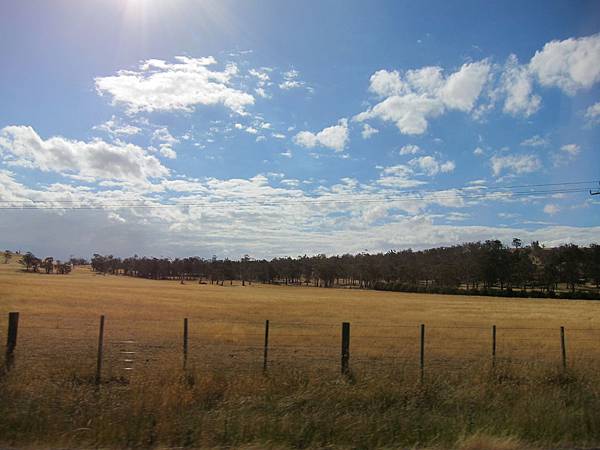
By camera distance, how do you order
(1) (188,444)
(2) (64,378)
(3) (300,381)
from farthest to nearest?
(2) (64,378), (3) (300,381), (1) (188,444)

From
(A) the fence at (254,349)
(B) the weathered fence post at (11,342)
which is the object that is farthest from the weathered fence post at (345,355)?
(B) the weathered fence post at (11,342)

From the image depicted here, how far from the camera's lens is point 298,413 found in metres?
7.48

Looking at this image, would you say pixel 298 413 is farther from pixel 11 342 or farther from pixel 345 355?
pixel 11 342

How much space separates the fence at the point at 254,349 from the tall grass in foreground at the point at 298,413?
2500 millimetres

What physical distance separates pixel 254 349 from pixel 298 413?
52.3 ft

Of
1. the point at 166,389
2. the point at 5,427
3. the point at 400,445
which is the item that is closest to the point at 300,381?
the point at 166,389

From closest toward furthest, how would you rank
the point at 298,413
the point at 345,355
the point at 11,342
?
the point at 298,413
the point at 11,342
the point at 345,355

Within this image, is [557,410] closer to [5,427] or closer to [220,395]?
[220,395]

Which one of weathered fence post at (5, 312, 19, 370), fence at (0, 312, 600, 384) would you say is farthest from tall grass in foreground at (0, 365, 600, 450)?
fence at (0, 312, 600, 384)

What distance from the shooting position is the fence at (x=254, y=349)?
1457 centimetres

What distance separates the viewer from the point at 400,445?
645cm

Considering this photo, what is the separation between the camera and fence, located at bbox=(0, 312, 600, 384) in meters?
14.6

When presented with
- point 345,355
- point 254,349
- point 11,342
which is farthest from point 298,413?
point 254,349

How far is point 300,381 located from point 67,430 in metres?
4.26
